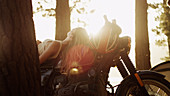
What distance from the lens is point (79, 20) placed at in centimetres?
1345

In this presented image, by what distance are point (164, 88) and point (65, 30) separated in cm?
507

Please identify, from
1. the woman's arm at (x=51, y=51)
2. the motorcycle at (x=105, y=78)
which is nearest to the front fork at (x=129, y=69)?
the motorcycle at (x=105, y=78)

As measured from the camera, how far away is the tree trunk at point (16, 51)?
213 cm

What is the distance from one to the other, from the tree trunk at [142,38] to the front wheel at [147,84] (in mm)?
4267

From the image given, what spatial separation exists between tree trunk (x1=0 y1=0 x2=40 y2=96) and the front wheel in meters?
1.40

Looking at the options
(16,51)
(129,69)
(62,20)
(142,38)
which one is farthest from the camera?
(62,20)

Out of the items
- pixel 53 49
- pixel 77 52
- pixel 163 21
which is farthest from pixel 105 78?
pixel 163 21

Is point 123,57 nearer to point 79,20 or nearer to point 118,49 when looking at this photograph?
point 118,49

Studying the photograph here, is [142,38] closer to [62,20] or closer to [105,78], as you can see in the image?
[62,20]

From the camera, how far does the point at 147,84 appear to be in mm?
3240

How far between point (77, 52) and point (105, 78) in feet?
1.86

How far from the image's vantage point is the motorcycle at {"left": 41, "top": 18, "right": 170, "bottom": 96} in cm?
313

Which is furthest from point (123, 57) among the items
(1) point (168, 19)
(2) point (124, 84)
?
(1) point (168, 19)

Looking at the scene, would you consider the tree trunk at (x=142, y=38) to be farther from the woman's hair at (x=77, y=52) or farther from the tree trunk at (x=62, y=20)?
the woman's hair at (x=77, y=52)
